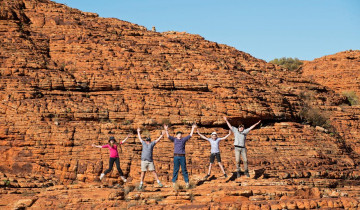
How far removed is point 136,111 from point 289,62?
3824 centimetres

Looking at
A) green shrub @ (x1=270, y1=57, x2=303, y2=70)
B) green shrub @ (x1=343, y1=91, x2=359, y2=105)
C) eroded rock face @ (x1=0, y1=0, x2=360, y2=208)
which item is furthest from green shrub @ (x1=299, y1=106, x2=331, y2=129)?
green shrub @ (x1=270, y1=57, x2=303, y2=70)

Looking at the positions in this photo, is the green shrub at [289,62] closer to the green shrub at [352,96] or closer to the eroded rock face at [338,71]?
the eroded rock face at [338,71]

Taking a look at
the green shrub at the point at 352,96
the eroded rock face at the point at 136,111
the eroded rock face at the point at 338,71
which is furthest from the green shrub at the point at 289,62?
the eroded rock face at the point at 136,111

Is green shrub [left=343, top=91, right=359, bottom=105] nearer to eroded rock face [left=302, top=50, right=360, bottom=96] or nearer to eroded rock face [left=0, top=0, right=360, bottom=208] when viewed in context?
eroded rock face [left=302, top=50, right=360, bottom=96]

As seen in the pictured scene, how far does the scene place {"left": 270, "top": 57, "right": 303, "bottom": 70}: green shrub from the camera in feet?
197

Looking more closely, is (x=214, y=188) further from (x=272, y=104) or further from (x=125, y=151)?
(x=272, y=104)

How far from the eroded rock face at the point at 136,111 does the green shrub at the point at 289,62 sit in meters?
23.9

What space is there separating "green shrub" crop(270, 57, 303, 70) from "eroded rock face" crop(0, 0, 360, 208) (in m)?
23.9

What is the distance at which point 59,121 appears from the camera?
25734 mm

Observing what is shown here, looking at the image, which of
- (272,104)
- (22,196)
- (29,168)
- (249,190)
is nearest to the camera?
(249,190)

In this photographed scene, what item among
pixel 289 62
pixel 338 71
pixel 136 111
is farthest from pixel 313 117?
pixel 289 62

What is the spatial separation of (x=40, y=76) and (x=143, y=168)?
11162 mm

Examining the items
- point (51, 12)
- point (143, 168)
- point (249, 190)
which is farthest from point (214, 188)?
point (51, 12)

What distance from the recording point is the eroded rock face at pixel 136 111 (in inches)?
801
